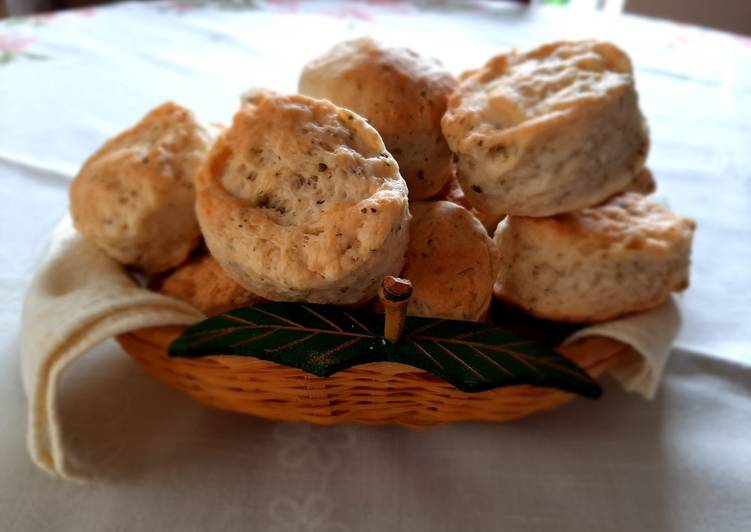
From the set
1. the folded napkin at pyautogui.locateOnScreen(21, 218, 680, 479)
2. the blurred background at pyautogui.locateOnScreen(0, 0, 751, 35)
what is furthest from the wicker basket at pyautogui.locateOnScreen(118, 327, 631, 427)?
the blurred background at pyautogui.locateOnScreen(0, 0, 751, 35)

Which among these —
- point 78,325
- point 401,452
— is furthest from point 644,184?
point 78,325

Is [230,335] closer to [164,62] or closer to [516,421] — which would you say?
[516,421]

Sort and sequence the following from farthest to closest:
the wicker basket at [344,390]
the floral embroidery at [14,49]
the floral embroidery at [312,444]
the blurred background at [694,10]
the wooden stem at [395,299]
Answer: the blurred background at [694,10] < the floral embroidery at [14,49] < the floral embroidery at [312,444] < the wicker basket at [344,390] < the wooden stem at [395,299]

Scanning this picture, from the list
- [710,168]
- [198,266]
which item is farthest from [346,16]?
[198,266]

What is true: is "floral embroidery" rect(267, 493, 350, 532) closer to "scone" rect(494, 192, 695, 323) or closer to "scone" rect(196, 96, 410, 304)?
"scone" rect(196, 96, 410, 304)

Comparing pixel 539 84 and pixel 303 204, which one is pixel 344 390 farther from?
pixel 539 84

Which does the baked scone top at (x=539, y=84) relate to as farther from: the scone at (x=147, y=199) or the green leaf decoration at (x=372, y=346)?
the scone at (x=147, y=199)


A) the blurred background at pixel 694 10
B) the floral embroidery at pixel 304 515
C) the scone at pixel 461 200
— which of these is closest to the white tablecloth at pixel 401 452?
the floral embroidery at pixel 304 515
